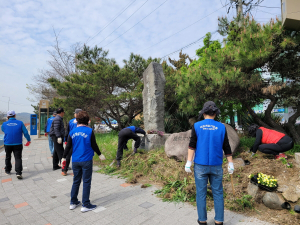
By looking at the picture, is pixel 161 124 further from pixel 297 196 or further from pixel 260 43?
pixel 297 196

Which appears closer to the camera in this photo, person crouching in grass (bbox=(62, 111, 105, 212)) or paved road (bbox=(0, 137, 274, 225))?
paved road (bbox=(0, 137, 274, 225))

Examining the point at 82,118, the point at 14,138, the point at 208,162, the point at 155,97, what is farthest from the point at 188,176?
the point at 14,138

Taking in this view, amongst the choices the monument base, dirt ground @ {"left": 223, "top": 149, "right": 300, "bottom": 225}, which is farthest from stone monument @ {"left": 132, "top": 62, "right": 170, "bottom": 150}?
dirt ground @ {"left": 223, "top": 149, "right": 300, "bottom": 225}

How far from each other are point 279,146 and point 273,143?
0.13 meters

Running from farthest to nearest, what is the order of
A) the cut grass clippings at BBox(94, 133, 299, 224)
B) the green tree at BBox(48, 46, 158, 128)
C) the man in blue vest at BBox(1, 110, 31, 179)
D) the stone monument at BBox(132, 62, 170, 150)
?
the green tree at BBox(48, 46, 158, 128)
the stone monument at BBox(132, 62, 170, 150)
the man in blue vest at BBox(1, 110, 31, 179)
the cut grass clippings at BBox(94, 133, 299, 224)

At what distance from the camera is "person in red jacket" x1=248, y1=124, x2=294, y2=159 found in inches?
173

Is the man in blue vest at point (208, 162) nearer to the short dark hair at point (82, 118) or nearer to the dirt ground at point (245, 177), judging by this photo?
the dirt ground at point (245, 177)

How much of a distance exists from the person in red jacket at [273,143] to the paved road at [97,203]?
7.03 ft

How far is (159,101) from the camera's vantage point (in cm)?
671

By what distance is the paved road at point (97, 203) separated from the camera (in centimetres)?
296

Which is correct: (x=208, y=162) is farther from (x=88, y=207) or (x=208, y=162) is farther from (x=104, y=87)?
(x=104, y=87)

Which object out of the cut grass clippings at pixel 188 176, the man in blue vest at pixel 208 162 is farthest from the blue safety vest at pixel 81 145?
the man in blue vest at pixel 208 162

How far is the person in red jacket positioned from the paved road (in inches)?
84.3

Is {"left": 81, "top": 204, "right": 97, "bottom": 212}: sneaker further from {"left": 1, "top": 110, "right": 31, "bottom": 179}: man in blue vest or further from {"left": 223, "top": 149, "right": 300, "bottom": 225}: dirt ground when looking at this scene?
{"left": 1, "top": 110, "right": 31, "bottom": 179}: man in blue vest
